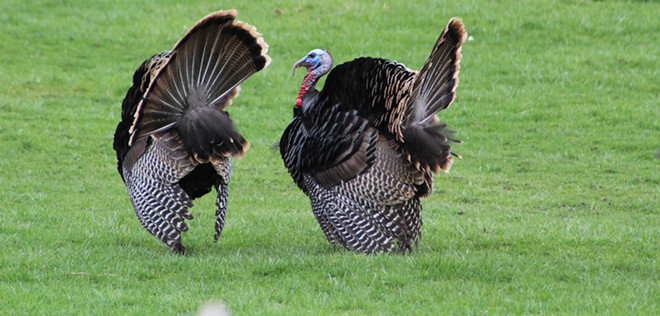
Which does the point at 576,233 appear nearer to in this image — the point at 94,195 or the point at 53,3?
the point at 94,195

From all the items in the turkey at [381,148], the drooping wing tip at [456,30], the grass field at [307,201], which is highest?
the drooping wing tip at [456,30]

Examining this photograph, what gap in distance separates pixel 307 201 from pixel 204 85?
3.16 metres

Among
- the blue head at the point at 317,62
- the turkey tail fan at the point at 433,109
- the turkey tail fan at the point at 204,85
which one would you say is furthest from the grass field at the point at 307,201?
the blue head at the point at 317,62

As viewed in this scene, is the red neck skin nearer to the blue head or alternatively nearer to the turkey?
the blue head

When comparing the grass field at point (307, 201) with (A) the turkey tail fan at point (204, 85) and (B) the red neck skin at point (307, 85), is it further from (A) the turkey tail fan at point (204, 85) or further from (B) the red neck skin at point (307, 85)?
(B) the red neck skin at point (307, 85)

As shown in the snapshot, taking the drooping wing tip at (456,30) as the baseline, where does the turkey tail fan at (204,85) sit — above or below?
below

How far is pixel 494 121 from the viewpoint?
1475 centimetres

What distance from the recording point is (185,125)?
8352 mm

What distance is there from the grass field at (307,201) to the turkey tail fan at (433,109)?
0.75 metres

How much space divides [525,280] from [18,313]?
333cm

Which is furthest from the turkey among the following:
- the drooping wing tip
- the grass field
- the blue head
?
the blue head

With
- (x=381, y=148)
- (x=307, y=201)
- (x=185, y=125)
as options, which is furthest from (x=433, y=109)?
(x=307, y=201)

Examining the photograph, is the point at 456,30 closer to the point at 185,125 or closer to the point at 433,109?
the point at 433,109

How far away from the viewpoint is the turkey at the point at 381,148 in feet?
26.8
